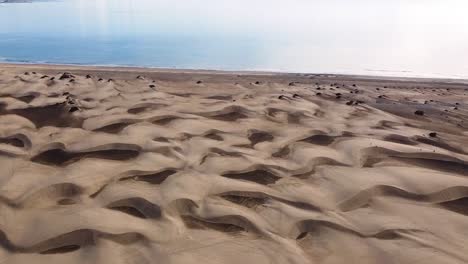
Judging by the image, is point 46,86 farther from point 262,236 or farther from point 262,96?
point 262,236

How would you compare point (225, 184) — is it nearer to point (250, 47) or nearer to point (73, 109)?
point (73, 109)

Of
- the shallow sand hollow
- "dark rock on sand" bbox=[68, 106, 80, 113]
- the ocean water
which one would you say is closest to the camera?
the shallow sand hollow

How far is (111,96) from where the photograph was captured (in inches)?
374

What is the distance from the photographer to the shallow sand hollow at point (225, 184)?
3.84 metres

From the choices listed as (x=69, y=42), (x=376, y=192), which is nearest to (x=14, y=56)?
(x=69, y=42)

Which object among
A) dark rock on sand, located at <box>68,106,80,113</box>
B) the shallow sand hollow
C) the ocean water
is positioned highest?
the ocean water

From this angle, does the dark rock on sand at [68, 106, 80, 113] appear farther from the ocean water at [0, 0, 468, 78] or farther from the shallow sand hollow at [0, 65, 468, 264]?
the ocean water at [0, 0, 468, 78]

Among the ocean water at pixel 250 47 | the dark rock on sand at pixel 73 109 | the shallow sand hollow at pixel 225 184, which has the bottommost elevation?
the shallow sand hollow at pixel 225 184

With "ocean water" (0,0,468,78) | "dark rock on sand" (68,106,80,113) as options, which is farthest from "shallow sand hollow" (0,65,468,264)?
"ocean water" (0,0,468,78)

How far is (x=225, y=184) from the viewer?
5004 millimetres

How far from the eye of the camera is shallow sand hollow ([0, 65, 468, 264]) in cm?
384

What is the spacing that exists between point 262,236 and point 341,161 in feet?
7.24

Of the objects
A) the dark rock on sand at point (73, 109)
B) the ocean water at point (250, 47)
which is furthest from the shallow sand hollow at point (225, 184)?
the ocean water at point (250, 47)

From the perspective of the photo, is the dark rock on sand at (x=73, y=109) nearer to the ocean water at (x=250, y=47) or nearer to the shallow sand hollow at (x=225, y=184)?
the shallow sand hollow at (x=225, y=184)
